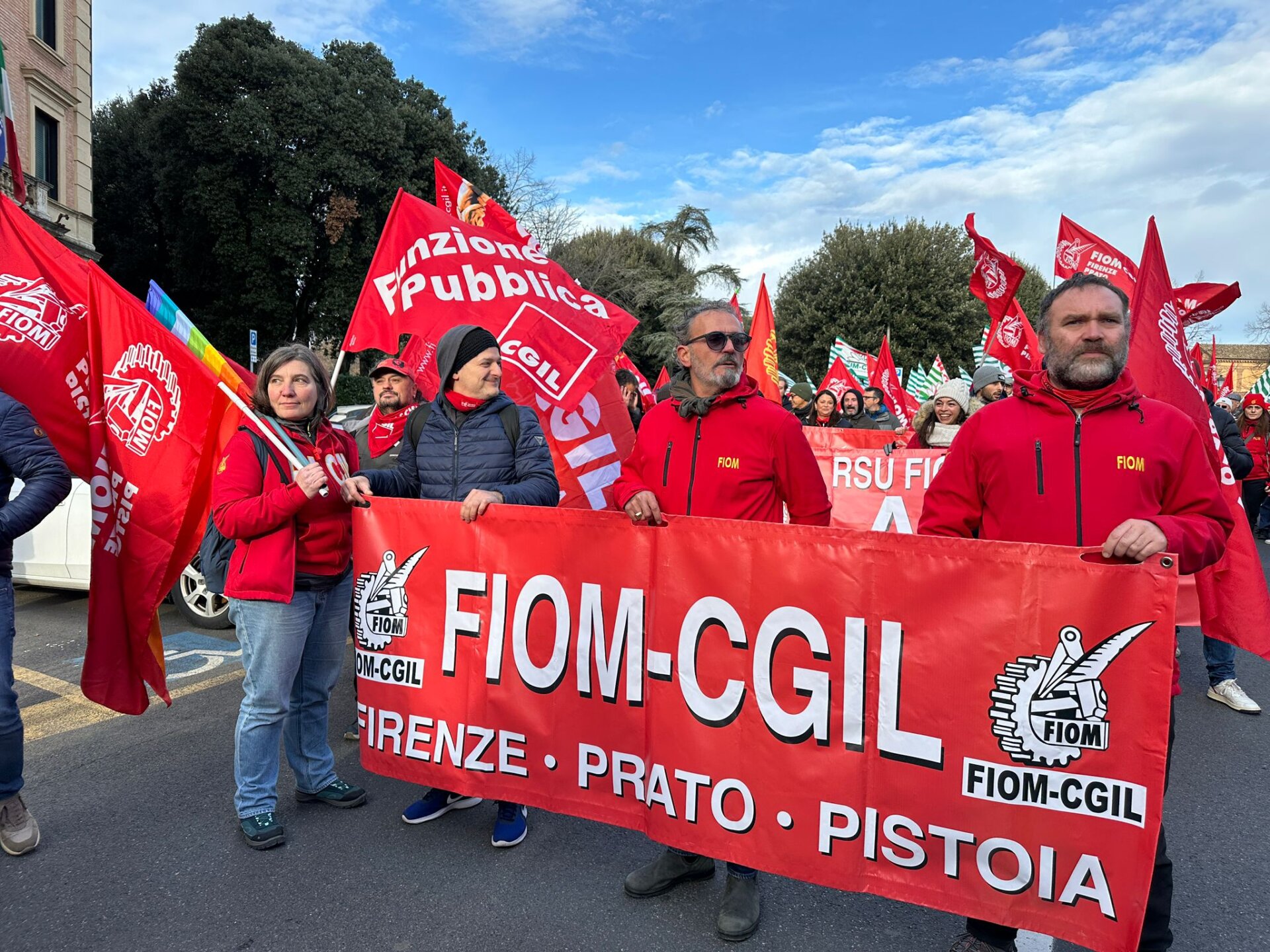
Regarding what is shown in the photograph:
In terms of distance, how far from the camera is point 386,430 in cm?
547

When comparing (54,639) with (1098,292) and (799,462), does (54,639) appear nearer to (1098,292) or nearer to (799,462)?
(799,462)

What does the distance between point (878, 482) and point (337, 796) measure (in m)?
5.32

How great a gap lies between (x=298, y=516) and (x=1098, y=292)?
297 centimetres

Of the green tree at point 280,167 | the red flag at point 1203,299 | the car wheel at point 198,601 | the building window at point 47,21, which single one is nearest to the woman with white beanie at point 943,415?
the red flag at point 1203,299

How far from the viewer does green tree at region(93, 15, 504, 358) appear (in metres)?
23.3

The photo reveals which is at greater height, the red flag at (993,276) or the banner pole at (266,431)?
the red flag at (993,276)

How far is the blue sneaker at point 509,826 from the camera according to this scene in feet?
10.5

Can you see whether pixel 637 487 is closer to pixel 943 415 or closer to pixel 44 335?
pixel 44 335

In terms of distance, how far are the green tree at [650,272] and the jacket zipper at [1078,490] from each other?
27.9 metres

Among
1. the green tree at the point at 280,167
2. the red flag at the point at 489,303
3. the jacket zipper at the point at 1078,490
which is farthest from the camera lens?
the green tree at the point at 280,167

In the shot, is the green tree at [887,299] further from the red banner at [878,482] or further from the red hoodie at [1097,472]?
the red hoodie at [1097,472]

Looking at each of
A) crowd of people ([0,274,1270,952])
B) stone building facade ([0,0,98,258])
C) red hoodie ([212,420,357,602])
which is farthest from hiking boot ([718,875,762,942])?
stone building facade ([0,0,98,258])

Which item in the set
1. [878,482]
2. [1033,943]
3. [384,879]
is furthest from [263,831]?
[878,482]

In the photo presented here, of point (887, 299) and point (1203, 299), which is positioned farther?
point (887, 299)
